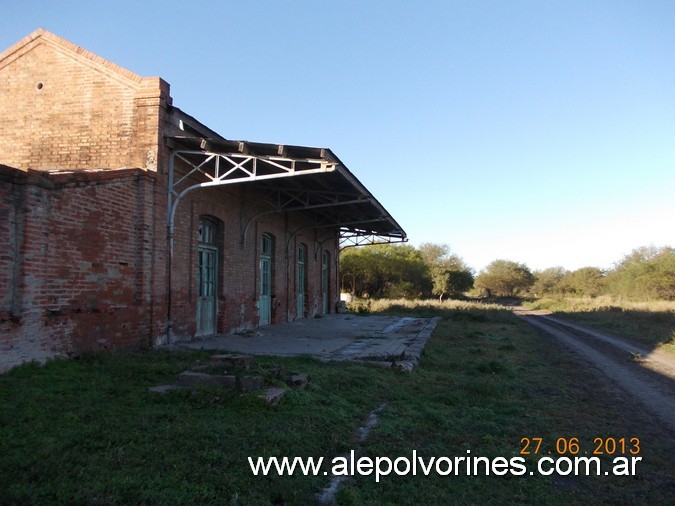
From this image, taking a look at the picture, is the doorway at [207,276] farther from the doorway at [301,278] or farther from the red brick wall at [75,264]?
the doorway at [301,278]

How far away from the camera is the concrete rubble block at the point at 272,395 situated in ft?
17.0

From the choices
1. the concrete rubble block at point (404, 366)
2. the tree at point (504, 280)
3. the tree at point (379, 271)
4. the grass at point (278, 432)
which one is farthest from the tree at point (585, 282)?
the grass at point (278, 432)

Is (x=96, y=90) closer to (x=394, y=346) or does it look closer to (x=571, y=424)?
(x=394, y=346)

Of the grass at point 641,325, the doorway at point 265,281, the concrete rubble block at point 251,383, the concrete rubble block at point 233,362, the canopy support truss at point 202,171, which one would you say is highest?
the canopy support truss at point 202,171

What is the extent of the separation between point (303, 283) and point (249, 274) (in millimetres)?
6538

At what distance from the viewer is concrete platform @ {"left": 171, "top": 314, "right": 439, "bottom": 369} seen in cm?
916

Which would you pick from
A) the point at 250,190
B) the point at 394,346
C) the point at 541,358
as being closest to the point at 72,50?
the point at 250,190

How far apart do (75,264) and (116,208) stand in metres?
1.32

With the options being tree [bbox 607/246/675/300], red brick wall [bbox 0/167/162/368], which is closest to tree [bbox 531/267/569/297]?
tree [bbox 607/246/675/300]

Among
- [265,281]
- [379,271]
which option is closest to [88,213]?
[265,281]

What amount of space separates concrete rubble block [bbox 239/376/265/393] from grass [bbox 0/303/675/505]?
33 cm

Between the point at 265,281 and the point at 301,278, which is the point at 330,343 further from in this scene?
the point at 301,278

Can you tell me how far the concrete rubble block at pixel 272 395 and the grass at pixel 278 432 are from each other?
10cm

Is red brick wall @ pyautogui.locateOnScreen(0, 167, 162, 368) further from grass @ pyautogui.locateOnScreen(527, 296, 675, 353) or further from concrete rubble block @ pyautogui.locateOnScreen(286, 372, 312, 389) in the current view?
grass @ pyautogui.locateOnScreen(527, 296, 675, 353)
